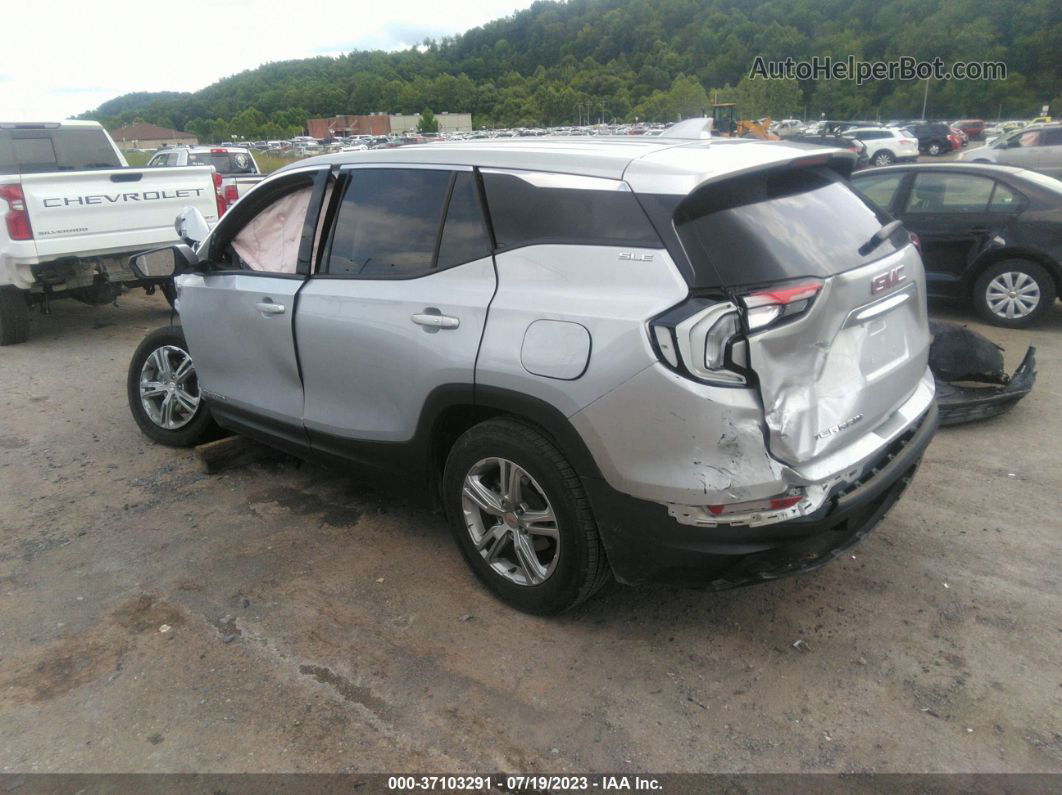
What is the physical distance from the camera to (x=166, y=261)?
459 cm

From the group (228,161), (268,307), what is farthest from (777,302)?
(228,161)

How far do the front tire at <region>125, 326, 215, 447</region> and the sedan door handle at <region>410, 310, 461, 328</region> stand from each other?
2258mm

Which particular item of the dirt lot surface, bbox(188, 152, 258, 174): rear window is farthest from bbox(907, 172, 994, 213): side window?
bbox(188, 152, 258, 174): rear window

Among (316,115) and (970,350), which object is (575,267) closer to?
(970,350)

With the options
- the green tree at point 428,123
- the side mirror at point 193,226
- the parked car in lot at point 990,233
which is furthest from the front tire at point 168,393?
the green tree at point 428,123

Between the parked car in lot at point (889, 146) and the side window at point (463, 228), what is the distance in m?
33.0

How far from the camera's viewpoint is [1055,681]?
8.84 ft

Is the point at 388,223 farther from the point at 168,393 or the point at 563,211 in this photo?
the point at 168,393

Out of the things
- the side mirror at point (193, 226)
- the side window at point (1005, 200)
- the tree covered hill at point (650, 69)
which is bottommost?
the side window at point (1005, 200)

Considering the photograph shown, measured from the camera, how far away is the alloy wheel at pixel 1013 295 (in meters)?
6.98

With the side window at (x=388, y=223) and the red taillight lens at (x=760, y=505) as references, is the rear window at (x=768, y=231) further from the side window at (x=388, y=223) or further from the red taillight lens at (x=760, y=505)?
the side window at (x=388, y=223)

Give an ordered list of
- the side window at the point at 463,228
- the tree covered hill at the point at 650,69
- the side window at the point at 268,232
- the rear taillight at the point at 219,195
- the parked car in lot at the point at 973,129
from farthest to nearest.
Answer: the tree covered hill at the point at 650,69 → the parked car in lot at the point at 973,129 → the rear taillight at the point at 219,195 → the side window at the point at 268,232 → the side window at the point at 463,228

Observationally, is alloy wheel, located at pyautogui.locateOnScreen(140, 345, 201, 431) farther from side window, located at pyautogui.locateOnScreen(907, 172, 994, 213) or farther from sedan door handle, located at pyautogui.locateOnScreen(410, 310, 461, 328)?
side window, located at pyautogui.locateOnScreen(907, 172, 994, 213)

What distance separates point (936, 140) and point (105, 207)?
4091 cm
